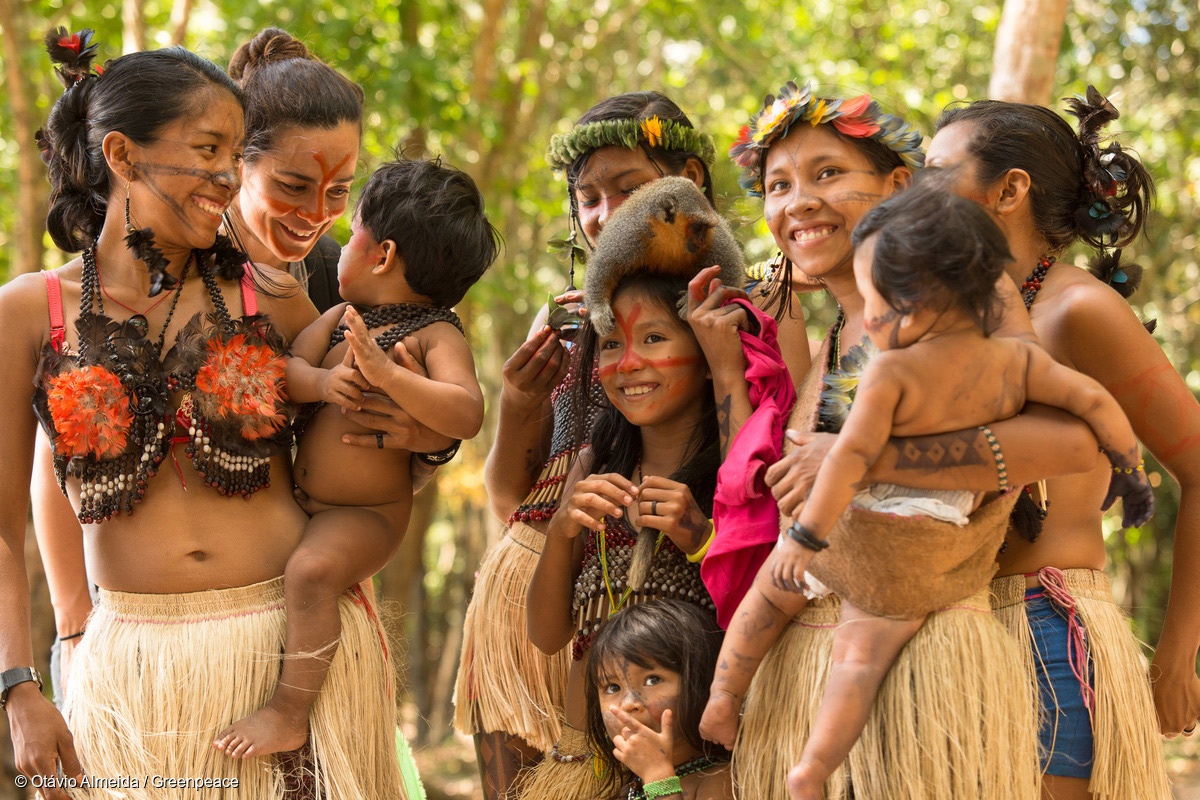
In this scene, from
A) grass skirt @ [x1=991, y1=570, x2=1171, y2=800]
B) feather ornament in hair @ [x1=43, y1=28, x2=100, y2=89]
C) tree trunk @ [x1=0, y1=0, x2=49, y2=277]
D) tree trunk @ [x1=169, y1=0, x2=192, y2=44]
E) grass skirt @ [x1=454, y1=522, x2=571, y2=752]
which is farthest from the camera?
tree trunk @ [x1=169, y1=0, x2=192, y2=44]

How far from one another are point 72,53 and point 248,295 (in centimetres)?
65

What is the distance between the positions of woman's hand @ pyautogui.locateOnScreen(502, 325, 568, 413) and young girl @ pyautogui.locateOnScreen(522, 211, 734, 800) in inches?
5.9

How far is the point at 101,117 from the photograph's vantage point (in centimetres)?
244

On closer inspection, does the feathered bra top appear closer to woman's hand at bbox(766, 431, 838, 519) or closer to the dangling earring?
the dangling earring

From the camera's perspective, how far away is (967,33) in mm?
9508

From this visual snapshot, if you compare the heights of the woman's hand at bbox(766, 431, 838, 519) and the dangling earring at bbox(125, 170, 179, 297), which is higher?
the dangling earring at bbox(125, 170, 179, 297)

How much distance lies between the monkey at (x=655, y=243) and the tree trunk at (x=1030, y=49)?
270 centimetres

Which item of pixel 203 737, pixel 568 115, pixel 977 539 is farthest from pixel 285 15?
pixel 977 539

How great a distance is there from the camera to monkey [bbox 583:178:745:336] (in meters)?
2.43

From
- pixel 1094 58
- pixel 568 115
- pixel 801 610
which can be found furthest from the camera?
pixel 568 115

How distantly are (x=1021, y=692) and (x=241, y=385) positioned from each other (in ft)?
5.66

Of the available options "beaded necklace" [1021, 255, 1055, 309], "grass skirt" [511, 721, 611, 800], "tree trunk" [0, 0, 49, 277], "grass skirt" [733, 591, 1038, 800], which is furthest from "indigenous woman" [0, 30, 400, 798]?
"tree trunk" [0, 0, 49, 277]

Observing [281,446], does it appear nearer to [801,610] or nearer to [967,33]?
[801,610]

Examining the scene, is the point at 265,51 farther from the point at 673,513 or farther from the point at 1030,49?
the point at 1030,49
